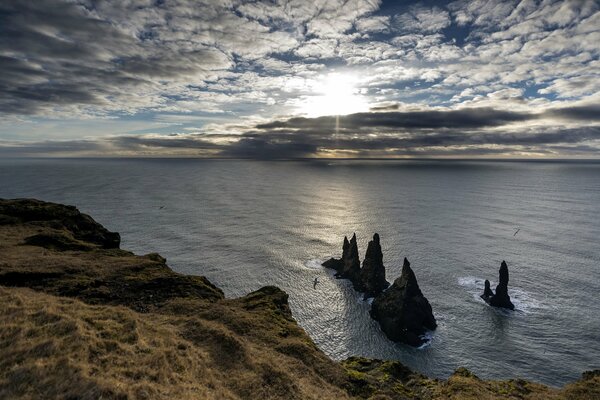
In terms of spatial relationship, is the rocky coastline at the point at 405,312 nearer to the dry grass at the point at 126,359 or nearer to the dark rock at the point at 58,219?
the dry grass at the point at 126,359

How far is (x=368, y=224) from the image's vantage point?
454 ft

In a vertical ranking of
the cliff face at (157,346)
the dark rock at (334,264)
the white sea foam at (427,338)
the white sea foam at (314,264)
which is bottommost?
the white sea foam at (427,338)

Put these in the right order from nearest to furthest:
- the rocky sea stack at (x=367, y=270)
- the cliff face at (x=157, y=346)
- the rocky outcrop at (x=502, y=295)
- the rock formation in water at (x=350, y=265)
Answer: the cliff face at (x=157, y=346) < the rocky outcrop at (x=502, y=295) < the rocky sea stack at (x=367, y=270) < the rock formation in water at (x=350, y=265)

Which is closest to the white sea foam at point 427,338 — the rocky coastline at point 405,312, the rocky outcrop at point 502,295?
the rocky coastline at point 405,312

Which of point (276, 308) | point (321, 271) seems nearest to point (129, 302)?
point (276, 308)

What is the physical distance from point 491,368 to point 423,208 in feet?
425

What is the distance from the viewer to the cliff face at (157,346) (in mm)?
16844

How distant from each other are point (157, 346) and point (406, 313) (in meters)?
49.9

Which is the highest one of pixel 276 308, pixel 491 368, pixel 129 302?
pixel 129 302

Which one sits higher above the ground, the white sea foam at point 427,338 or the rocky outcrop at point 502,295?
the rocky outcrop at point 502,295

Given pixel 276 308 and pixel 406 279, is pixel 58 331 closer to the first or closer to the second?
pixel 276 308

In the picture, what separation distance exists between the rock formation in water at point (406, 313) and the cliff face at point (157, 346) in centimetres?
2718

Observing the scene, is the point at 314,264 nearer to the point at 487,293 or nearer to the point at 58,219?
the point at 487,293

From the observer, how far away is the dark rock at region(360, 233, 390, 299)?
7488cm
